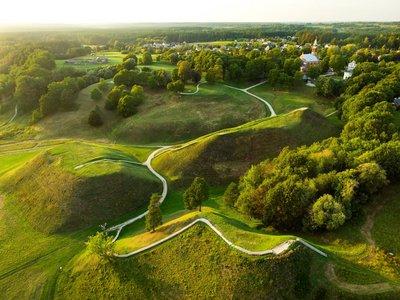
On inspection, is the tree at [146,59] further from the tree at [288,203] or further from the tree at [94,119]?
the tree at [288,203]

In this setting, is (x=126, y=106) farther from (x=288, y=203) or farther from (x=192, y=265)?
(x=192, y=265)

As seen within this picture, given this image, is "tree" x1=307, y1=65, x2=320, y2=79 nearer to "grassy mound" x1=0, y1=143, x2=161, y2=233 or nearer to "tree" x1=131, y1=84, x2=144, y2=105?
"tree" x1=131, y1=84, x2=144, y2=105

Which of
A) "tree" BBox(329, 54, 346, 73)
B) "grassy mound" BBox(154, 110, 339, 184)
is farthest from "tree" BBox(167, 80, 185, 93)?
"tree" BBox(329, 54, 346, 73)

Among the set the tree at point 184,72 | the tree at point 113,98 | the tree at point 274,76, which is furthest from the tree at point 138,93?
the tree at point 274,76

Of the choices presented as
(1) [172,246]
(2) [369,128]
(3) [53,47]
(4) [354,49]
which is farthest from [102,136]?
(4) [354,49]

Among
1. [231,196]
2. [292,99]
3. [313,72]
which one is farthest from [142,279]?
[313,72]

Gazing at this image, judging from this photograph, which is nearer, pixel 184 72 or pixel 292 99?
pixel 292 99
